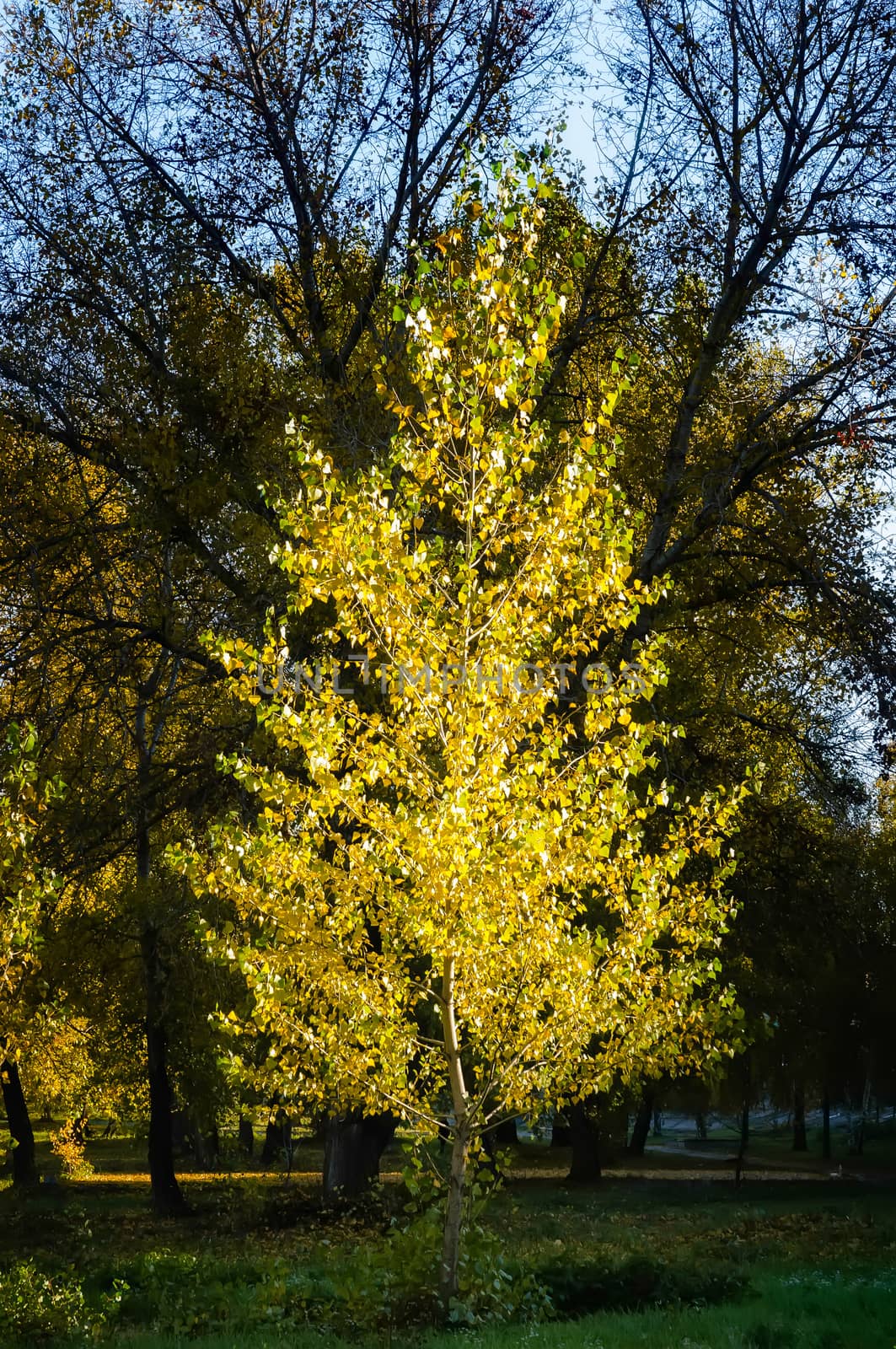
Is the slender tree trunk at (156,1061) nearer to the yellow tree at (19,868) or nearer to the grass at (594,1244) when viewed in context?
the grass at (594,1244)

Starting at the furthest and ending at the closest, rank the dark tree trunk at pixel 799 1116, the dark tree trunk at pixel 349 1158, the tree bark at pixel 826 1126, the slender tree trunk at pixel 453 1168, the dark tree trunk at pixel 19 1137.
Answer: the tree bark at pixel 826 1126 < the dark tree trunk at pixel 799 1116 < the dark tree trunk at pixel 19 1137 < the dark tree trunk at pixel 349 1158 < the slender tree trunk at pixel 453 1168

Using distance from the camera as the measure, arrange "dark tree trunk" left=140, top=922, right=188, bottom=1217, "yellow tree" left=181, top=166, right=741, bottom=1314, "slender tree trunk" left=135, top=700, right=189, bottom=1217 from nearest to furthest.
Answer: "yellow tree" left=181, top=166, right=741, bottom=1314 → "slender tree trunk" left=135, top=700, right=189, bottom=1217 → "dark tree trunk" left=140, top=922, right=188, bottom=1217

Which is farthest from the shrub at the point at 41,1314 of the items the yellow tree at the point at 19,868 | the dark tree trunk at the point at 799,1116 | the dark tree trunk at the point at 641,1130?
the dark tree trunk at the point at 641,1130

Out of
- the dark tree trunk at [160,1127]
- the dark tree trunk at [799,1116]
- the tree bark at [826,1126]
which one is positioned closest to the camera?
the dark tree trunk at [160,1127]

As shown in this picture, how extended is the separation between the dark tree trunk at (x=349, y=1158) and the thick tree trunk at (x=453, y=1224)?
6732 mm

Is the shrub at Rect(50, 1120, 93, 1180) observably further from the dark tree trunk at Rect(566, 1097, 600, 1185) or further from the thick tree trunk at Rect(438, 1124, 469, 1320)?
the thick tree trunk at Rect(438, 1124, 469, 1320)

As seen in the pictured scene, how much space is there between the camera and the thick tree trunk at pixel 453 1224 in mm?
7152

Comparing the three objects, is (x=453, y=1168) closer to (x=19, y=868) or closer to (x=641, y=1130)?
(x=19, y=868)

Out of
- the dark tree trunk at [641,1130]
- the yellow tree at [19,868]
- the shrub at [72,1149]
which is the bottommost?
the dark tree trunk at [641,1130]

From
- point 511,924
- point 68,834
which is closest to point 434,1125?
point 511,924

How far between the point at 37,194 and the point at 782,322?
8425mm

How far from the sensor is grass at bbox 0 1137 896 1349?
7152mm

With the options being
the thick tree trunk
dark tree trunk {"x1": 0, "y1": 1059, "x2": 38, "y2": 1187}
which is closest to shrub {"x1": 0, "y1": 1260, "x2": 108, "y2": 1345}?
the thick tree trunk

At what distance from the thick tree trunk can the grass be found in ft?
1.26
